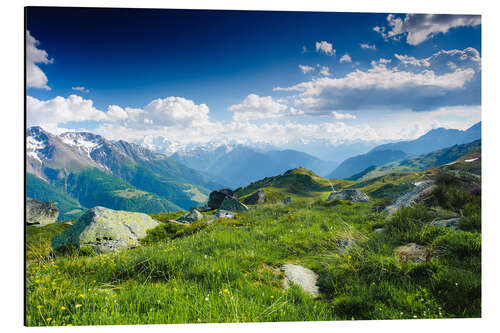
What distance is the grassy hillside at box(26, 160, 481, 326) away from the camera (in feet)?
9.78

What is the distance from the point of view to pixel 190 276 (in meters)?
3.58

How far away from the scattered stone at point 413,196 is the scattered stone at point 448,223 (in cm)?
85

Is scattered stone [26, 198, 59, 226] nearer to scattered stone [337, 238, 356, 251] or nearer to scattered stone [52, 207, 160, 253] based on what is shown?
scattered stone [52, 207, 160, 253]

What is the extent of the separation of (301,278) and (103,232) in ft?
18.9

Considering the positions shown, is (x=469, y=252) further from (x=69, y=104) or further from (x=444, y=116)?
(x=69, y=104)

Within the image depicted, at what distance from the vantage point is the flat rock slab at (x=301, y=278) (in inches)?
138

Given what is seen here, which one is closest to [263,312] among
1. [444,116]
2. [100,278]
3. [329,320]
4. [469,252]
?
[329,320]

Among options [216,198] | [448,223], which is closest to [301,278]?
[448,223]

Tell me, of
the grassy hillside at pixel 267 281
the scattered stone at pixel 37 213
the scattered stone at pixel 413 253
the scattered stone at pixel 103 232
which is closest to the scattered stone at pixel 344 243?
the grassy hillside at pixel 267 281

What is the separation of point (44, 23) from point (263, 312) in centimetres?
772

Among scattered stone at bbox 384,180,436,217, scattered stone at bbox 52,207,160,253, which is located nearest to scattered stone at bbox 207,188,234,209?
scattered stone at bbox 52,207,160,253

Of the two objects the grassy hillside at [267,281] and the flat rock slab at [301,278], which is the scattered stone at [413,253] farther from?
the flat rock slab at [301,278]

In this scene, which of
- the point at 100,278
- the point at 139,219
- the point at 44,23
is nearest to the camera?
the point at 100,278

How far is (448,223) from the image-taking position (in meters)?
4.51
